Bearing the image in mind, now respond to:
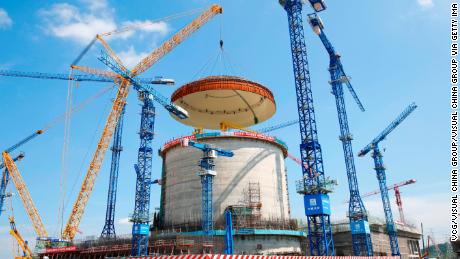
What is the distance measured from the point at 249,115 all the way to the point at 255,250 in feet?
104

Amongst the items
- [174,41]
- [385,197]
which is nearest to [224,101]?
[174,41]

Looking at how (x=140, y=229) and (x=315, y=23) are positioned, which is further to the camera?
(x=315, y=23)

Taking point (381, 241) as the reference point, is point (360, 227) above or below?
above

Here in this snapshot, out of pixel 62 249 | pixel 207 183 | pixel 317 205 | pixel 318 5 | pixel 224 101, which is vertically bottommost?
pixel 62 249

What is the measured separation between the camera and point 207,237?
56.3 m

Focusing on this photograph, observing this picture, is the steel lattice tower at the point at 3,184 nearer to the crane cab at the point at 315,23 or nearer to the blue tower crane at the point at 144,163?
the blue tower crane at the point at 144,163

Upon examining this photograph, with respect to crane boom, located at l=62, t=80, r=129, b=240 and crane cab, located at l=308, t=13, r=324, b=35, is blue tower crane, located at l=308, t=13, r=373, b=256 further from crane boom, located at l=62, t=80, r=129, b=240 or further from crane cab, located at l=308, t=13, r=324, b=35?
crane boom, located at l=62, t=80, r=129, b=240

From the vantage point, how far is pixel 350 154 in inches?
2889

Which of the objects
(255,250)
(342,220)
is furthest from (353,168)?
(255,250)

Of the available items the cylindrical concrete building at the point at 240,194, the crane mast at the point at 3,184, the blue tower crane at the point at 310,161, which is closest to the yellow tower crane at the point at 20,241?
the crane mast at the point at 3,184

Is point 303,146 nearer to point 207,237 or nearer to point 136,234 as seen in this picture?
point 207,237

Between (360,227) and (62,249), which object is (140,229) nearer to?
(62,249)

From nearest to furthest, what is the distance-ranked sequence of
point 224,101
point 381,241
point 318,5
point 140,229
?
point 140,229 < point 318,5 < point 224,101 < point 381,241

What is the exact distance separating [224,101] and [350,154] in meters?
27.7
